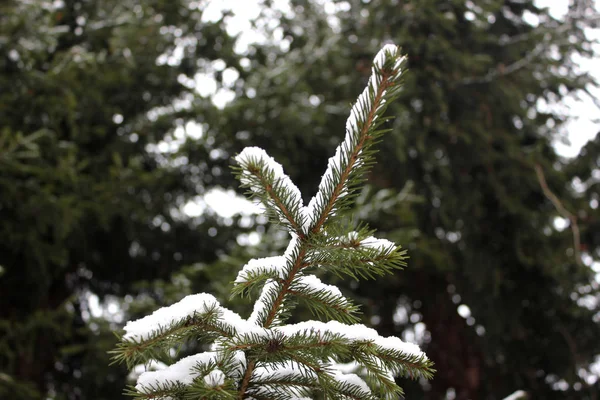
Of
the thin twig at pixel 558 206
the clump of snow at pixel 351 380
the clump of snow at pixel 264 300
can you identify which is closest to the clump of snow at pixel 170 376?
the clump of snow at pixel 264 300

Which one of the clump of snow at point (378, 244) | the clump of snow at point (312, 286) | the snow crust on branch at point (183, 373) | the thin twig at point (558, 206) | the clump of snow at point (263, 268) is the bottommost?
the thin twig at point (558, 206)

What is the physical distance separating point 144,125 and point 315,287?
416 cm

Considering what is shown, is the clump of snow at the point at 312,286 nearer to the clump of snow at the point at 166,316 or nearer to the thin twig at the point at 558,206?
the clump of snow at the point at 166,316

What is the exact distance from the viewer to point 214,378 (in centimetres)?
83

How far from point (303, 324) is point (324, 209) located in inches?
7.9

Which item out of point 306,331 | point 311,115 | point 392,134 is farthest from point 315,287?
point 311,115

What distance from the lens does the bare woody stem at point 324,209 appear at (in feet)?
2.76

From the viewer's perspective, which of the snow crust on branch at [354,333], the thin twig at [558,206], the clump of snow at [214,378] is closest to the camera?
the clump of snow at [214,378]

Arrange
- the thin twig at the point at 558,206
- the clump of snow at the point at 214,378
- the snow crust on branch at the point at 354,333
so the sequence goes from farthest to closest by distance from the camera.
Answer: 1. the thin twig at the point at 558,206
2. the snow crust on branch at the point at 354,333
3. the clump of snow at the point at 214,378

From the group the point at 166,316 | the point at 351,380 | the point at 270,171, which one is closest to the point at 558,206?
the point at 351,380

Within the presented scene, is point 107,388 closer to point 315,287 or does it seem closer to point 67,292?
point 67,292

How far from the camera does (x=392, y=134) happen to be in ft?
14.5

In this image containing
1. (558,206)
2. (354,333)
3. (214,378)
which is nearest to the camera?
(214,378)

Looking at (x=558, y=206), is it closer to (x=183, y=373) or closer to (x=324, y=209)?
(x=324, y=209)
